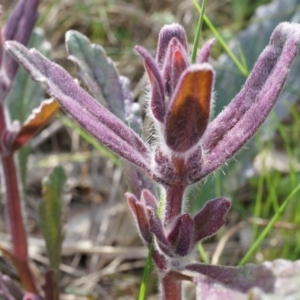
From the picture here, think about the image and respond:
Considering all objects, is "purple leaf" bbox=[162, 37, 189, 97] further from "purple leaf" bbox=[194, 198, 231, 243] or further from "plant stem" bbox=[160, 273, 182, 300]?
"plant stem" bbox=[160, 273, 182, 300]

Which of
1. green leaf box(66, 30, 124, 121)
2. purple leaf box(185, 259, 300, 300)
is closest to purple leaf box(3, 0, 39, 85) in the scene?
green leaf box(66, 30, 124, 121)

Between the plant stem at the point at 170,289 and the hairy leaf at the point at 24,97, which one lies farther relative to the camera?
the hairy leaf at the point at 24,97

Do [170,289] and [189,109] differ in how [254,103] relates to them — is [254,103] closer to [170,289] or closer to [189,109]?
[189,109]

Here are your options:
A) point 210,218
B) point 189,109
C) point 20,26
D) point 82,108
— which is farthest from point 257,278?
point 20,26

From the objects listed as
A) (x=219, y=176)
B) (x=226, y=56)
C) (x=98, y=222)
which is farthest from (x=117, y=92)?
(x=98, y=222)

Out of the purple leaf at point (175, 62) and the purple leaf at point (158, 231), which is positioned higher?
the purple leaf at point (175, 62)

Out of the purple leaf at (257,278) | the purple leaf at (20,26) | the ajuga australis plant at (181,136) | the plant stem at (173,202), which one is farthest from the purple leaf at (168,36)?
the purple leaf at (20,26)

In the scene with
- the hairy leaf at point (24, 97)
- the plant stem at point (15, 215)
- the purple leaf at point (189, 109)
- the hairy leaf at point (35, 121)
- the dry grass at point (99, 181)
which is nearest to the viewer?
the purple leaf at point (189, 109)

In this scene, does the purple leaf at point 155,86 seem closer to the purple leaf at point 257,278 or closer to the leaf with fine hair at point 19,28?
the purple leaf at point 257,278
